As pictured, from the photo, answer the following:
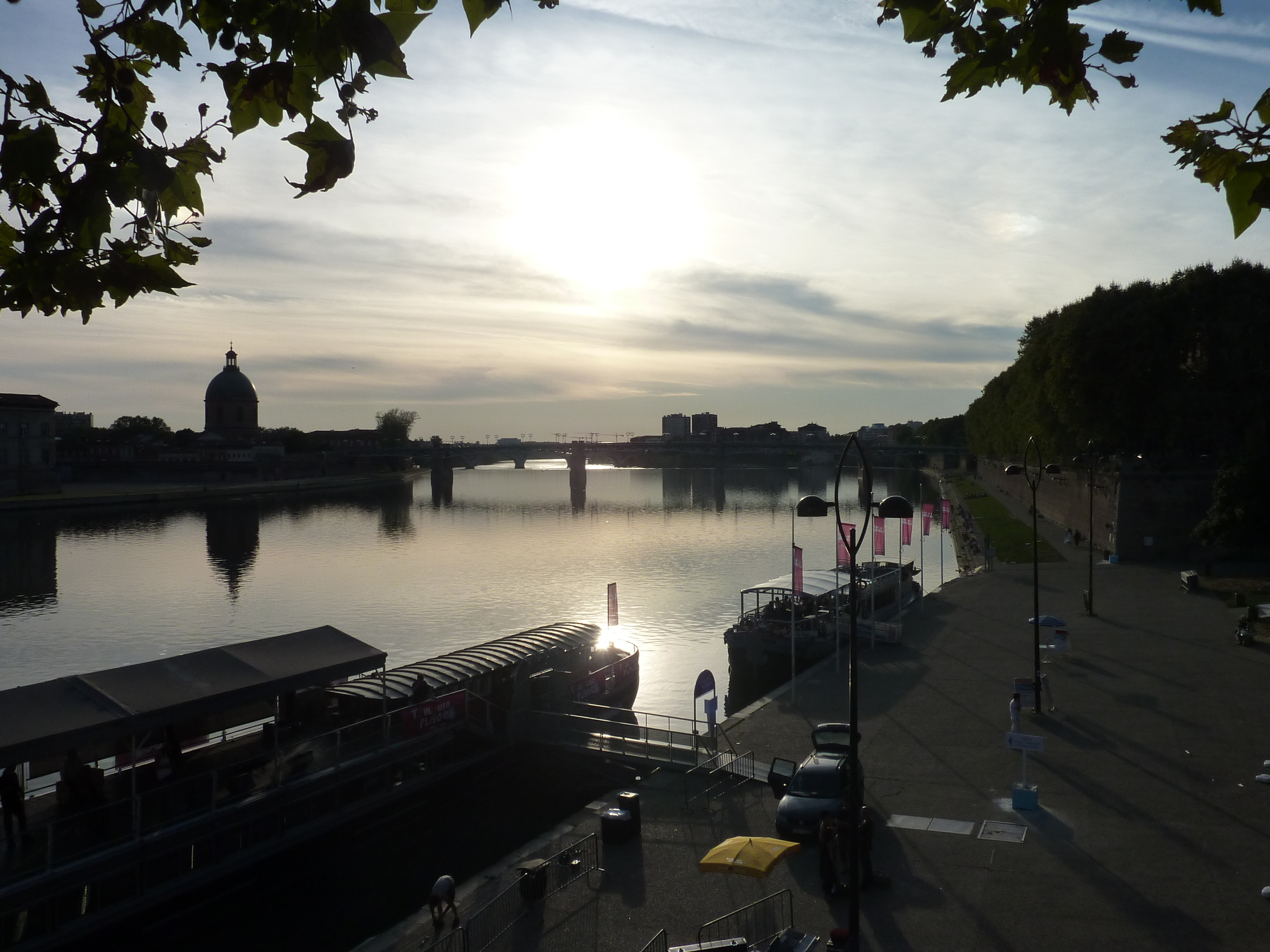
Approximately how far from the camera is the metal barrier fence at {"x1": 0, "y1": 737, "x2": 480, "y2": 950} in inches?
564

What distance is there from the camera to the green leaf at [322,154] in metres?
3.84

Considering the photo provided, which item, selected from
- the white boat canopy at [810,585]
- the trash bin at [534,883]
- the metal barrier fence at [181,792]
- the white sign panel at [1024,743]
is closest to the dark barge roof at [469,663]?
the metal barrier fence at [181,792]

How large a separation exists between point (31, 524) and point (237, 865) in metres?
77.0

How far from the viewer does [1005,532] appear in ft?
213

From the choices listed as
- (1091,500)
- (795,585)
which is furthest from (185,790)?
(1091,500)

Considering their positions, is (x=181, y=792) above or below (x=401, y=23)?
below

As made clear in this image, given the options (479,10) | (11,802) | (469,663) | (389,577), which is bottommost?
A: (389,577)

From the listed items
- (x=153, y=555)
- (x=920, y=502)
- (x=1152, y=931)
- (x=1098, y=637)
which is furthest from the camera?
(x=920, y=502)

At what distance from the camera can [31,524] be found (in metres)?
81.1

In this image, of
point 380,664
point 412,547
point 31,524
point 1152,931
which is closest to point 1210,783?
point 1152,931

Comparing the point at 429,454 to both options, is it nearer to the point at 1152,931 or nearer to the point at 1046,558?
the point at 1046,558

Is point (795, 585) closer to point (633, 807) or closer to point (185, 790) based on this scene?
point (633, 807)

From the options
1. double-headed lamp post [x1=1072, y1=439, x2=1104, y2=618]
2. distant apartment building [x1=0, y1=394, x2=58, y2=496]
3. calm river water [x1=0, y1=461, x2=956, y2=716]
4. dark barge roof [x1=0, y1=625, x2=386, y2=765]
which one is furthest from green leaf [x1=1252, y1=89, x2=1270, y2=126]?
distant apartment building [x1=0, y1=394, x2=58, y2=496]

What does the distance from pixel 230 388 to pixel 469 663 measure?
558 ft
